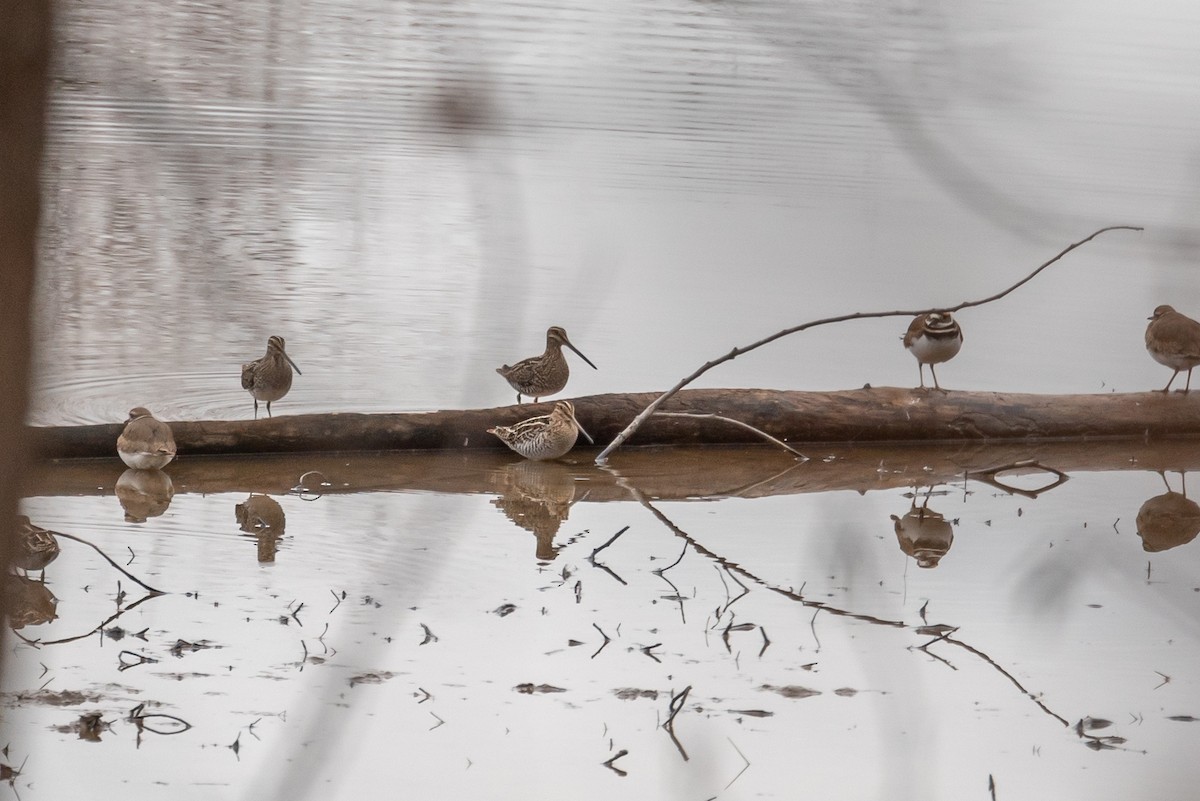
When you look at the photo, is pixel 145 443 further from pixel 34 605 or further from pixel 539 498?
pixel 34 605

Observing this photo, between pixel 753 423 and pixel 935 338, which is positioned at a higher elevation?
pixel 935 338

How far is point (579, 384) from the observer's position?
9.62 meters

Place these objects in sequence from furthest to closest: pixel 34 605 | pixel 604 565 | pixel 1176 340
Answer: pixel 1176 340 < pixel 604 565 < pixel 34 605

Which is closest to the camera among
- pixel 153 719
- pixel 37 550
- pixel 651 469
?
pixel 153 719

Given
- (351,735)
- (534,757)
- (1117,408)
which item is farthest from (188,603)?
(1117,408)

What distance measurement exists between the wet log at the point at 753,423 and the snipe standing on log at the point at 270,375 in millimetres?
475

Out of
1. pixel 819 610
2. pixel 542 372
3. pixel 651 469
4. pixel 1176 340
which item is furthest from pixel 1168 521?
pixel 542 372

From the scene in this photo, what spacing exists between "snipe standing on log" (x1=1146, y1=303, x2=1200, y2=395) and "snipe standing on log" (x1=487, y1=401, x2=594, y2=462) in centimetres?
388

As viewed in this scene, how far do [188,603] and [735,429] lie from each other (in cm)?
431

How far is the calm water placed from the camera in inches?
44.2

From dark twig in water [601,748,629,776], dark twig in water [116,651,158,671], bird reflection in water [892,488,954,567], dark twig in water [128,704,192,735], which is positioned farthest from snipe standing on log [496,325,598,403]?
dark twig in water [601,748,629,776]

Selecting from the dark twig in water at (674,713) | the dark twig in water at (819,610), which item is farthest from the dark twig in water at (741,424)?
the dark twig in water at (674,713)

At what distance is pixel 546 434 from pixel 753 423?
55.6 inches

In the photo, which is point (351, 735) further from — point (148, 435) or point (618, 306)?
point (618, 306)
